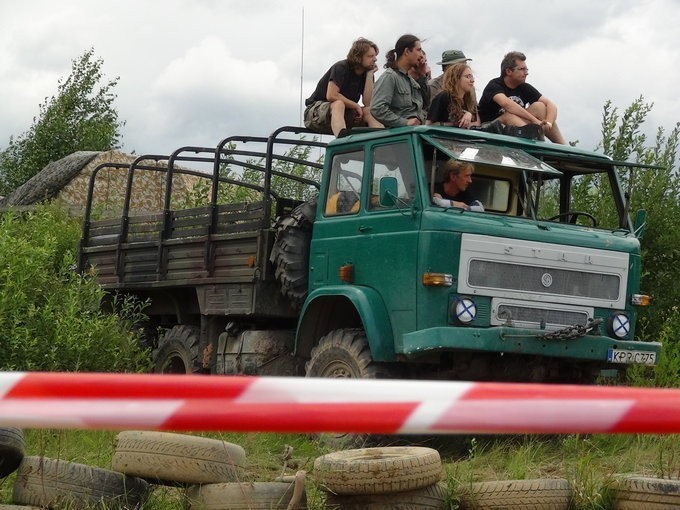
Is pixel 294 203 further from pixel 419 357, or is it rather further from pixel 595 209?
pixel 595 209

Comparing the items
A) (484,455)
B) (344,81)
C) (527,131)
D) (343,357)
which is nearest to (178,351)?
(343,357)

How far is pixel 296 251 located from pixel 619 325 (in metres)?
2.59

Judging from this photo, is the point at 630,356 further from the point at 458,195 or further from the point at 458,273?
the point at 458,195

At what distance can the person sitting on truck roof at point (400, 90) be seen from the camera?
34.5 ft

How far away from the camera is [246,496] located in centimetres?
675

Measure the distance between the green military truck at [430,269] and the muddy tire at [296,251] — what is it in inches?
0.4

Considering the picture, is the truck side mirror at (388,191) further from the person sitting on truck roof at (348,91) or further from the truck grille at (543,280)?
the person sitting on truck roof at (348,91)

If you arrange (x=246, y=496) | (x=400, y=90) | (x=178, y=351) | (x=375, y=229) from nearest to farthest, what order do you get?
1. (x=246, y=496)
2. (x=375, y=229)
3. (x=400, y=90)
4. (x=178, y=351)

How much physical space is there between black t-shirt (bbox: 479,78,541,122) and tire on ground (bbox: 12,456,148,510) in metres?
5.20

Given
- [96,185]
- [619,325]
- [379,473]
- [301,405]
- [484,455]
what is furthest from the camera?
[96,185]

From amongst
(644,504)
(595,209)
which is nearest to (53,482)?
(644,504)

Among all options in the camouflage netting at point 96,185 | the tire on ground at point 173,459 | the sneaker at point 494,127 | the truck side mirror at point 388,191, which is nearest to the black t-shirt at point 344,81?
the sneaker at point 494,127

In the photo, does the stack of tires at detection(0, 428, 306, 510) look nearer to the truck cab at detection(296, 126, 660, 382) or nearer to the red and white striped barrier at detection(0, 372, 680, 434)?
the truck cab at detection(296, 126, 660, 382)

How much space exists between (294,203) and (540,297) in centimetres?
248
